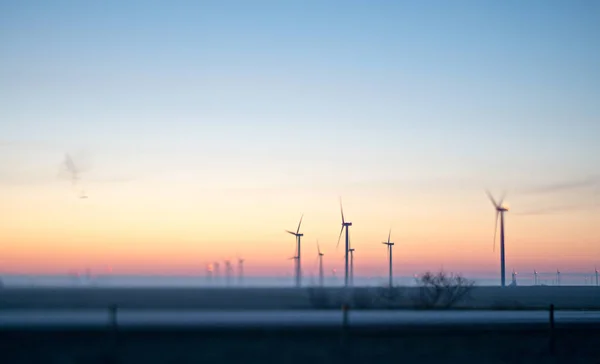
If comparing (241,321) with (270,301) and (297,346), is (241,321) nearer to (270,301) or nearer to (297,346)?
(297,346)

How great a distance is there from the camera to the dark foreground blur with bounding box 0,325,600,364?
2123 centimetres

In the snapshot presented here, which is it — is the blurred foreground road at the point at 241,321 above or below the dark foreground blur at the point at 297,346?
below

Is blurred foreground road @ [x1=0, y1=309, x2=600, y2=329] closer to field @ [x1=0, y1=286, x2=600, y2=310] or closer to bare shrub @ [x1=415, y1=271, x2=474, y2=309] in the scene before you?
field @ [x1=0, y1=286, x2=600, y2=310]

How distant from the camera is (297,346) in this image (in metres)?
23.6

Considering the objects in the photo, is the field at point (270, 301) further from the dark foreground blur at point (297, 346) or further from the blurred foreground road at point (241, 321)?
the dark foreground blur at point (297, 346)

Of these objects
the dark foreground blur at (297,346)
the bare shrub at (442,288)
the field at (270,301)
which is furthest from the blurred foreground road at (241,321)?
the bare shrub at (442,288)

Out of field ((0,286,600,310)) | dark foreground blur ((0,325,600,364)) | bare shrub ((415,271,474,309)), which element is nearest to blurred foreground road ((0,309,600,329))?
dark foreground blur ((0,325,600,364))

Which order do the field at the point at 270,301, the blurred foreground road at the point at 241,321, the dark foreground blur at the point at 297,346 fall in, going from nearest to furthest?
the dark foreground blur at the point at 297,346 < the blurred foreground road at the point at 241,321 < the field at the point at 270,301

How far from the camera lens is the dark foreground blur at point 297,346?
21234 mm

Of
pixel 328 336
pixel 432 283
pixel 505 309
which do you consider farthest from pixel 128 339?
pixel 432 283

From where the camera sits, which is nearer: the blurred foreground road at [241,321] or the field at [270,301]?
the blurred foreground road at [241,321]

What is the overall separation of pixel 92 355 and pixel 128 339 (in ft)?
9.27

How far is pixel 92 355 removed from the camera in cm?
2084

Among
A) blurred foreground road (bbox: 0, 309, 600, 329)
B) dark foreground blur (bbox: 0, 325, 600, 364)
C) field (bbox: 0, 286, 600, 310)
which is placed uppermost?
dark foreground blur (bbox: 0, 325, 600, 364)
